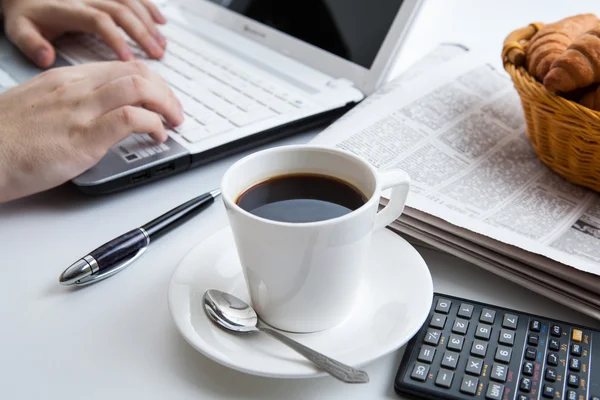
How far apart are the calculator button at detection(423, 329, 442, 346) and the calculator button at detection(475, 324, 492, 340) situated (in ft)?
0.09

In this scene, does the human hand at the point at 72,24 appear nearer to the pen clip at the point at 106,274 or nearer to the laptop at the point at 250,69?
the laptop at the point at 250,69

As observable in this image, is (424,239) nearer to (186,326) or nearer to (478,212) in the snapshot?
(478,212)

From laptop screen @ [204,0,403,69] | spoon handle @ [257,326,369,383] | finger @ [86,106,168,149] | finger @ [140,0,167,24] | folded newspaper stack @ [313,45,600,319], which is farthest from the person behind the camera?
finger @ [140,0,167,24]

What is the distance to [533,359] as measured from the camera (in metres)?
0.42

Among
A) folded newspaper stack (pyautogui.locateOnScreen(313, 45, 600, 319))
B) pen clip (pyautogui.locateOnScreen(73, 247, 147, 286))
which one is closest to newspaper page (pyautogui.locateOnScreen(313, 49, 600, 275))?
folded newspaper stack (pyautogui.locateOnScreen(313, 45, 600, 319))

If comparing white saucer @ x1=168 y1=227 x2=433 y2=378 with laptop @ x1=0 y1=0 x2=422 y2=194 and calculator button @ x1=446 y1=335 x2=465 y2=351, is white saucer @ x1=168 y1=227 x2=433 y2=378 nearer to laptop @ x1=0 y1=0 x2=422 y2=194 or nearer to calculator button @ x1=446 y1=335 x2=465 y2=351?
calculator button @ x1=446 y1=335 x2=465 y2=351

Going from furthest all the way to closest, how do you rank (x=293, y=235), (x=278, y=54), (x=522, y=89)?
(x=278, y=54)
(x=522, y=89)
(x=293, y=235)

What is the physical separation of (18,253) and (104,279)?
0.30 feet

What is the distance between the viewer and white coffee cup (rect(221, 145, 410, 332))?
1.31 ft

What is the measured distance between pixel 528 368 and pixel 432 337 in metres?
0.07

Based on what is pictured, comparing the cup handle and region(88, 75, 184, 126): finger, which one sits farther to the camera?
region(88, 75, 184, 126): finger

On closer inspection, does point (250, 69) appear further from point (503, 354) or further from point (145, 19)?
point (503, 354)

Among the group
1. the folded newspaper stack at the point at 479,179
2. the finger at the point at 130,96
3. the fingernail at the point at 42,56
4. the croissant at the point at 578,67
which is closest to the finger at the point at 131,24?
the fingernail at the point at 42,56

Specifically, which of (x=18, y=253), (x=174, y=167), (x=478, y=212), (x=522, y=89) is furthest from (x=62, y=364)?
(x=522, y=89)
